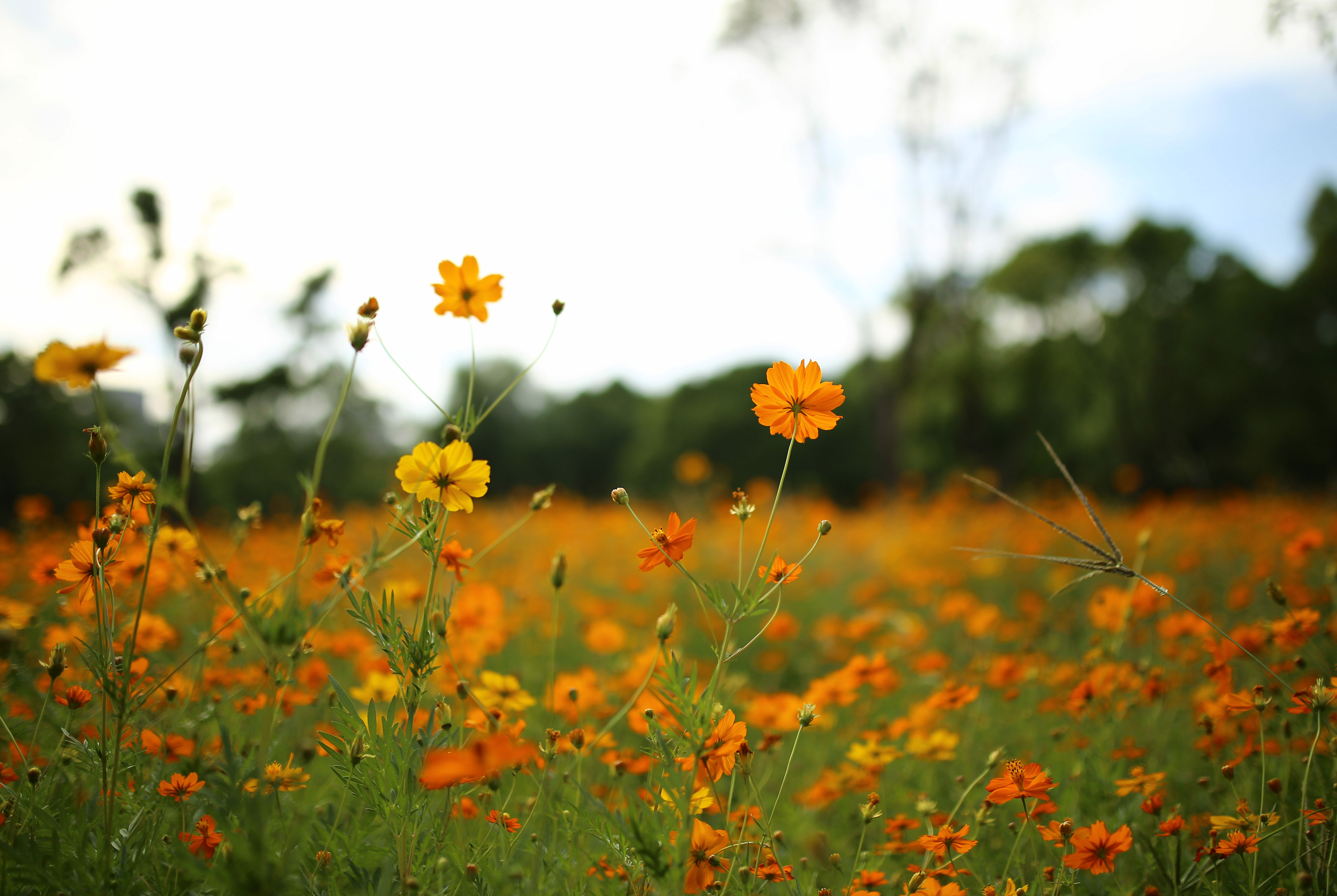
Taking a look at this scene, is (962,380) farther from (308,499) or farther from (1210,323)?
A: (308,499)

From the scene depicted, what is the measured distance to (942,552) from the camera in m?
4.73

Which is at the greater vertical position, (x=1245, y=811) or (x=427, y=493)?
(x=427, y=493)

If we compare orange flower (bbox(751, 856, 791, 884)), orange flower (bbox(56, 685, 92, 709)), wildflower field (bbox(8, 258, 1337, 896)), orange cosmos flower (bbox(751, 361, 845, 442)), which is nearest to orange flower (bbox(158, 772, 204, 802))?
wildflower field (bbox(8, 258, 1337, 896))

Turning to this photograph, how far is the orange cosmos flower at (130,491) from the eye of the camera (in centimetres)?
99

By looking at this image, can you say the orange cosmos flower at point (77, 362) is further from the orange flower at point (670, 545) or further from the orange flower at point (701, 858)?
the orange flower at point (701, 858)

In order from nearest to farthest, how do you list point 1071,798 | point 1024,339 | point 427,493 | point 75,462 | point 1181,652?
point 427,493 → point 1071,798 → point 1181,652 → point 75,462 → point 1024,339

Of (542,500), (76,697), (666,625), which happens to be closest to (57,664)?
(76,697)

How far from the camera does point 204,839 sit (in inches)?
37.5

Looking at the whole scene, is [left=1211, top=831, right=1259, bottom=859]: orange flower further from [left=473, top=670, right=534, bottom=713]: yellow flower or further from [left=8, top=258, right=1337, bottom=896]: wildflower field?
[left=473, top=670, right=534, bottom=713]: yellow flower

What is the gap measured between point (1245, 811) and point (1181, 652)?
1214 mm

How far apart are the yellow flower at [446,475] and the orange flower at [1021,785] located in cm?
86

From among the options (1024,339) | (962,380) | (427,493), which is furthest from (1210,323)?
(427,493)

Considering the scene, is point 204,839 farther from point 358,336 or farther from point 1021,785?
point 1021,785

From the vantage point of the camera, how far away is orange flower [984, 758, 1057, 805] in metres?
0.96
